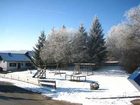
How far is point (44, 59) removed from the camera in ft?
190

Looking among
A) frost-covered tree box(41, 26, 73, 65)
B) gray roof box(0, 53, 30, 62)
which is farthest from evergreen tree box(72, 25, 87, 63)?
gray roof box(0, 53, 30, 62)

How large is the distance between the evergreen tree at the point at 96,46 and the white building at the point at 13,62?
2416 centimetres

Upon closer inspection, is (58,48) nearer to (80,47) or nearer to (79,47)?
(79,47)

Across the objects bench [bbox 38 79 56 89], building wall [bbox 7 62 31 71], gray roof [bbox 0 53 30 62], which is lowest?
bench [bbox 38 79 56 89]

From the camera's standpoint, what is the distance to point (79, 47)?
56.0 m

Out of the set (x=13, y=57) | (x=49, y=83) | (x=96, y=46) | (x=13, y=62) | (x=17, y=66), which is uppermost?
(x=96, y=46)

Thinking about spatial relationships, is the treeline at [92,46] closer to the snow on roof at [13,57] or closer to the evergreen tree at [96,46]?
the evergreen tree at [96,46]

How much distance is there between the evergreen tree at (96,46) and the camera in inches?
2046

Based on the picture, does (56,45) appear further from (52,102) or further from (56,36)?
(52,102)

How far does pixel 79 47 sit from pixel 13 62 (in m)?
22.8

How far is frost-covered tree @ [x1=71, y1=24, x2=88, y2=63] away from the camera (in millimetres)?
54016

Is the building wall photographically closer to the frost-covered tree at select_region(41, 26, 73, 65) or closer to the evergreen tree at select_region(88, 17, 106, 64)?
the frost-covered tree at select_region(41, 26, 73, 65)

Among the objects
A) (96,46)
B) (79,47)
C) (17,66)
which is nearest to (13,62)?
(17,66)

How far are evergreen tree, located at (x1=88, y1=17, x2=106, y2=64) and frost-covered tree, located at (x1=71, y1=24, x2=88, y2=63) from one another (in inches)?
63.0
